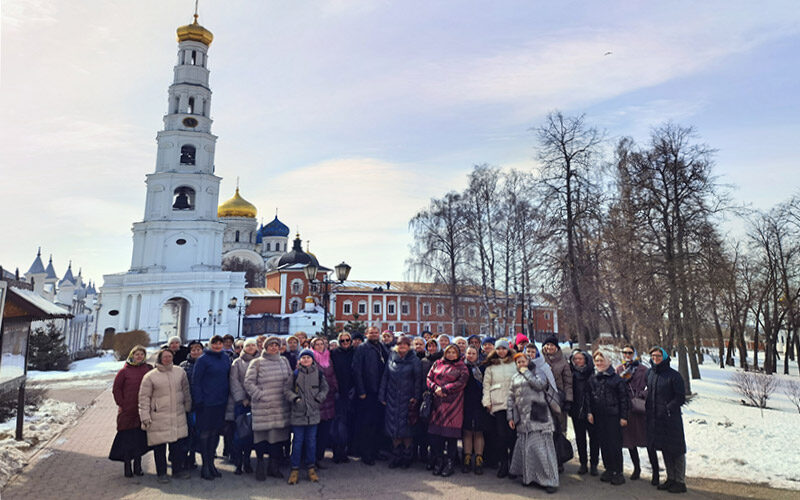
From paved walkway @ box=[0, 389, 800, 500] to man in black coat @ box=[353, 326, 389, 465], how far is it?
1.09 feet

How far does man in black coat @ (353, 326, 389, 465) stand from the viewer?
704cm

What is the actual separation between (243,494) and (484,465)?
3288mm

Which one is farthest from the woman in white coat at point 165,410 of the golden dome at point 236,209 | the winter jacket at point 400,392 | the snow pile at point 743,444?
the golden dome at point 236,209

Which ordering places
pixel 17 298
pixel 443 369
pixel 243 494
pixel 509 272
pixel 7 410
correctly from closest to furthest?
pixel 243 494 < pixel 443 369 < pixel 17 298 < pixel 7 410 < pixel 509 272

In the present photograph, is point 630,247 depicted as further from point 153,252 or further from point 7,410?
point 153,252

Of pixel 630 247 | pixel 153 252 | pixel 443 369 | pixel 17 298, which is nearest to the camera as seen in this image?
pixel 443 369

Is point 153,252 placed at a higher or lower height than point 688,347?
higher

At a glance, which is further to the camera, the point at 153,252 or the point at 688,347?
the point at 153,252

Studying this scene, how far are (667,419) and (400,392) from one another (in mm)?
3427

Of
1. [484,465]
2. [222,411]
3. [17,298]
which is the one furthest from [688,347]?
[17,298]

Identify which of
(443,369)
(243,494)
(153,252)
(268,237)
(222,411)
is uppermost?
(268,237)

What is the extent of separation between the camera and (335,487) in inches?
237

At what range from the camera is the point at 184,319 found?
127ft

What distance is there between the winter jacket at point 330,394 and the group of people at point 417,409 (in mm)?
23
